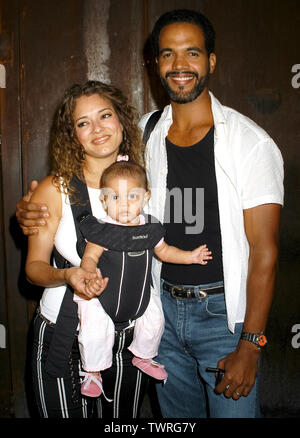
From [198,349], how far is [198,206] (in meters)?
0.70

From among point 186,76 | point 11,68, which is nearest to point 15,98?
point 11,68

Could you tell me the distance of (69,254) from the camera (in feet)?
5.54

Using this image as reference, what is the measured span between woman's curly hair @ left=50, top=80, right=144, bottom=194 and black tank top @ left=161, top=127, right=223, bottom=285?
10.6 inches

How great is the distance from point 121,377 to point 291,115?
203 cm

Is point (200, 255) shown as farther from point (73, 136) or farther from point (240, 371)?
point (73, 136)

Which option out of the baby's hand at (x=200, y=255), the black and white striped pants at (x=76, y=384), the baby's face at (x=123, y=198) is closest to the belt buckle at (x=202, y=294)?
the baby's hand at (x=200, y=255)

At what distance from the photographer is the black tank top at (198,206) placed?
1.82m

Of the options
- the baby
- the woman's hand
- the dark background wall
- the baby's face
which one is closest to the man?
the baby

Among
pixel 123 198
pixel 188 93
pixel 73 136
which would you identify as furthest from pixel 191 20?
pixel 123 198

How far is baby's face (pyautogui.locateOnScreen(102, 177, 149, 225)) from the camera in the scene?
1.64 m

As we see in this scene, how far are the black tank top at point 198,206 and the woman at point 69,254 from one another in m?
0.35

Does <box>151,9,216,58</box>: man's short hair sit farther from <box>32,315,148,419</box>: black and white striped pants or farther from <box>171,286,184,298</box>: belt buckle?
<box>32,315,148,419</box>: black and white striped pants

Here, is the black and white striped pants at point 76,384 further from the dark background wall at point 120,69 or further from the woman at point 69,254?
the dark background wall at point 120,69

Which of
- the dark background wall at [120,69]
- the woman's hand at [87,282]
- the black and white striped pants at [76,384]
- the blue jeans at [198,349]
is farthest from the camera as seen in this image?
the dark background wall at [120,69]
